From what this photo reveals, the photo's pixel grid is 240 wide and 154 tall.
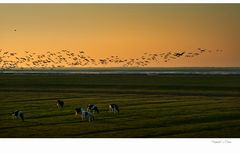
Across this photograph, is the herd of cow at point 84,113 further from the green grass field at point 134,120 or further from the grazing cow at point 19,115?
the green grass field at point 134,120

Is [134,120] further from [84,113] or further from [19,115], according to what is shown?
[19,115]

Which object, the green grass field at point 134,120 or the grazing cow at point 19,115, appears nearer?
the green grass field at point 134,120

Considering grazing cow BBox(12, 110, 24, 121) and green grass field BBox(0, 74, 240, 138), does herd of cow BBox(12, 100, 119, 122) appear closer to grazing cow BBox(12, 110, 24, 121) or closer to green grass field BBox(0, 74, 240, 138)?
grazing cow BBox(12, 110, 24, 121)

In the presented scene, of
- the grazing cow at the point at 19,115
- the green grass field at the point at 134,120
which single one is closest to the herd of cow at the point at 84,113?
the grazing cow at the point at 19,115

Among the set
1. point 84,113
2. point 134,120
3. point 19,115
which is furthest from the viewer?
point 19,115

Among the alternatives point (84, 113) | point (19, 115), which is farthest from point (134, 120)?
point (19, 115)

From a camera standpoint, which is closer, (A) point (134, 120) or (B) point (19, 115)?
(A) point (134, 120)

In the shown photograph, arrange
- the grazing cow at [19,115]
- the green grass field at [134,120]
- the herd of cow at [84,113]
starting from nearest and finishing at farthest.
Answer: the green grass field at [134,120], the herd of cow at [84,113], the grazing cow at [19,115]

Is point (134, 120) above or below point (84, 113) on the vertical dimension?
below

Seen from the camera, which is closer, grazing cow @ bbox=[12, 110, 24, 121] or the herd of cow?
the herd of cow

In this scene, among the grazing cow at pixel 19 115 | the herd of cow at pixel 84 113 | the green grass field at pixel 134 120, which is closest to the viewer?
the green grass field at pixel 134 120

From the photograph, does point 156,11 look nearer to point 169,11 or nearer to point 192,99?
point 169,11

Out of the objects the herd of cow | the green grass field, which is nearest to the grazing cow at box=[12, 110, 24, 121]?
the herd of cow

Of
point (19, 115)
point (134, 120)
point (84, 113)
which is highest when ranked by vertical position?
point (19, 115)
